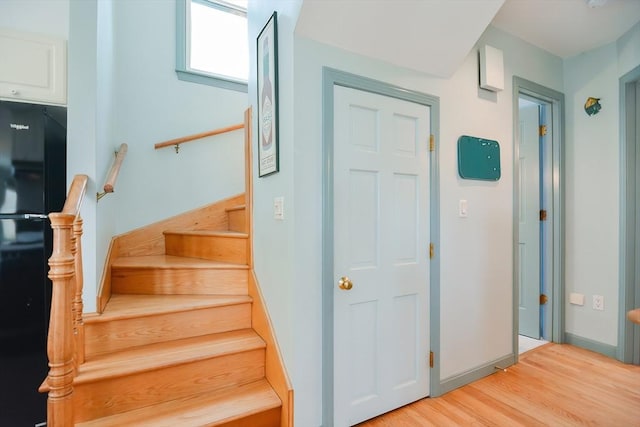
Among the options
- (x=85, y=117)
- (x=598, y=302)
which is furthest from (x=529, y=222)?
(x=85, y=117)

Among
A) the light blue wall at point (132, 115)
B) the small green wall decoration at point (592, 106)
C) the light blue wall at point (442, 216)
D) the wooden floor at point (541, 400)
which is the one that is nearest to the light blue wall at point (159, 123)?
the light blue wall at point (132, 115)

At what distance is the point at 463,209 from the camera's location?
218cm

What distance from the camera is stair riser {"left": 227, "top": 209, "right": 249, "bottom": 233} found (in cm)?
275

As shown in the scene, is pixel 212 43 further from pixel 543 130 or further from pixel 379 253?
pixel 543 130

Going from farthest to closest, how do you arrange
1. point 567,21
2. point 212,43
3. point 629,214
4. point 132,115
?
point 212,43
point 132,115
point 629,214
point 567,21

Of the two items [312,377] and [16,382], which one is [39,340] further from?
[312,377]

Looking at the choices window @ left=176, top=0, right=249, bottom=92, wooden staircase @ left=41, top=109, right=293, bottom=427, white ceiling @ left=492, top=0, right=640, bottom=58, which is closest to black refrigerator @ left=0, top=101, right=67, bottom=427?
wooden staircase @ left=41, top=109, right=293, bottom=427

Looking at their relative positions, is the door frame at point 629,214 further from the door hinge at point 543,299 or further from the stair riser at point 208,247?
the stair riser at point 208,247

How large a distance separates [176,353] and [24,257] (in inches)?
39.4

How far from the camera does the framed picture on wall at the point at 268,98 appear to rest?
5.76ft

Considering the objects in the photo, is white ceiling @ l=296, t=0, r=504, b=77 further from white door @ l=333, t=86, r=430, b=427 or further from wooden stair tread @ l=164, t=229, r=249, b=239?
wooden stair tread @ l=164, t=229, r=249, b=239

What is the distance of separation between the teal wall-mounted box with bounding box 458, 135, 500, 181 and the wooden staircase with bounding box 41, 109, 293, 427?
5.21 ft

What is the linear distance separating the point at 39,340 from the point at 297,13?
2250 mm

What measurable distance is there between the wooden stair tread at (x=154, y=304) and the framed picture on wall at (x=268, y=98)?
2.81ft
